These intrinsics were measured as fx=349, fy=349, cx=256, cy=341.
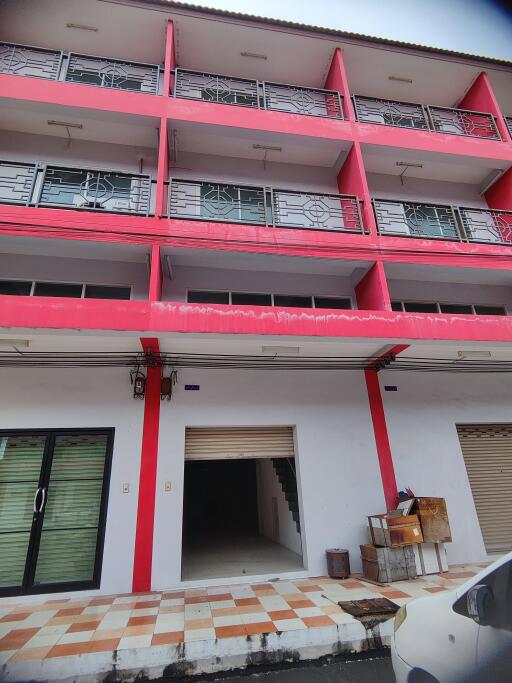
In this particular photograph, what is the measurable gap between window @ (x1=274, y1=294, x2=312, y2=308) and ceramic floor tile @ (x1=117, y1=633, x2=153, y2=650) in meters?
5.56

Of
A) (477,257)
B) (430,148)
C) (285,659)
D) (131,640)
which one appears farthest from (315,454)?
(430,148)

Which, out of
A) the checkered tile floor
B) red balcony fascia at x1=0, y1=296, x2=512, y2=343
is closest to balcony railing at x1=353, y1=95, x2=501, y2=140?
red balcony fascia at x1=0, y1=296, x2=512, y2=343

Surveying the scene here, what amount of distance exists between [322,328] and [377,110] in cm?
691

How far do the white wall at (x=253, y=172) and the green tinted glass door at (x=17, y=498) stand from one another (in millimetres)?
6109

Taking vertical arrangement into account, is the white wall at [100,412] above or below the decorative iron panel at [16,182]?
below

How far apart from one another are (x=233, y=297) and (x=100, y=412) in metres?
3.26

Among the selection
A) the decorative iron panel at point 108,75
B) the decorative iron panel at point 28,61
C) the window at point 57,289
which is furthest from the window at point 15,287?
the decorative iron panel at point 108,75

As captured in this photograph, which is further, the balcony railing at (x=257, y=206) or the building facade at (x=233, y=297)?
the balcony railing at (x=257, y=206)

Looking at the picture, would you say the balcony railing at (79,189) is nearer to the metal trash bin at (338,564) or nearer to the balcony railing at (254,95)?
the balcony railing at (254,95)

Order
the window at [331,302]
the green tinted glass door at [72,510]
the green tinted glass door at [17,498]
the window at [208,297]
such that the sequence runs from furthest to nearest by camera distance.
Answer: the window at [331,302] → the window at [208,297] → the green tinted glass door at [72,510] → the green tinted glass door at [17,498]

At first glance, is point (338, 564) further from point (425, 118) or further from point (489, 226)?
point (425, 118)

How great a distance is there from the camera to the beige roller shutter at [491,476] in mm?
6637

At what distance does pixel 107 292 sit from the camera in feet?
21.9

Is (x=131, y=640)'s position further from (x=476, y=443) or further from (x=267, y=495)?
(x=476, y=443)
